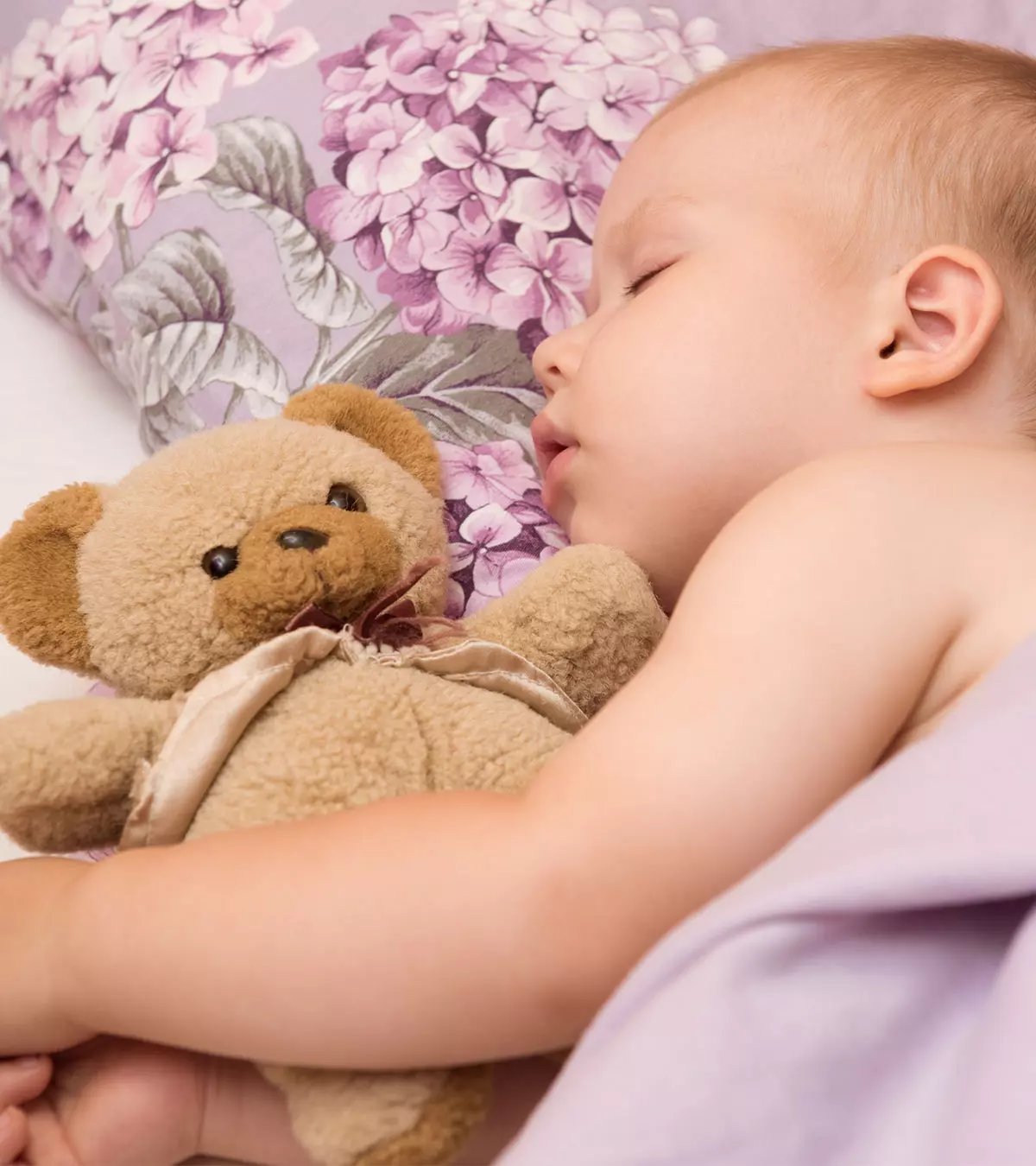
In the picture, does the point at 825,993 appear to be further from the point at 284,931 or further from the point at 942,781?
the point at 284,931

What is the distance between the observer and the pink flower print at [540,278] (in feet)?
3.58

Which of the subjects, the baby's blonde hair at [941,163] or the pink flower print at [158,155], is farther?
the pink flower print at [158,155]

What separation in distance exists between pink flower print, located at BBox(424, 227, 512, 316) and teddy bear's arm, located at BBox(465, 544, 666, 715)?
1.21ft

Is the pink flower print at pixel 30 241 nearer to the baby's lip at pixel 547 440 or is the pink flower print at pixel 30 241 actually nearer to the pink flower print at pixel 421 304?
the pink flower print at pixel 421 304

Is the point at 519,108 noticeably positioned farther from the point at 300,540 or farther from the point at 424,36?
the point at 300,540

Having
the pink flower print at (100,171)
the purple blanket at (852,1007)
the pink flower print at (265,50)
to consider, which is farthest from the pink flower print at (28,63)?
the purple blanket at (852,1007)

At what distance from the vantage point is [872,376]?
2.59ft

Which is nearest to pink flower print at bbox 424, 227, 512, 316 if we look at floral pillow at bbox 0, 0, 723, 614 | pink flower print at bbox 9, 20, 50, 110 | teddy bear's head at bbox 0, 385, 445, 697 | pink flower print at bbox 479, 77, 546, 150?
floral pillow at bbox 0, 0, 723, 614

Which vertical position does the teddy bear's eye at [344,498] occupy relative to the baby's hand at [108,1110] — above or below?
above

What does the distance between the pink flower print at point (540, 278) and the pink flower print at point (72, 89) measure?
46 centimetres

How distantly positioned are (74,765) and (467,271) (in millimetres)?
632

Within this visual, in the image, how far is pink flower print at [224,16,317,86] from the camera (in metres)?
1.17

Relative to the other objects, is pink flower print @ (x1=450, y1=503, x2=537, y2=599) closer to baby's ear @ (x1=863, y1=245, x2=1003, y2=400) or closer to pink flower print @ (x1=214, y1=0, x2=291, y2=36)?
baby's ear @ (x1=863, y1=245, x2=1003, y2=400)

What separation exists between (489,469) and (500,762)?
15.5 inches
